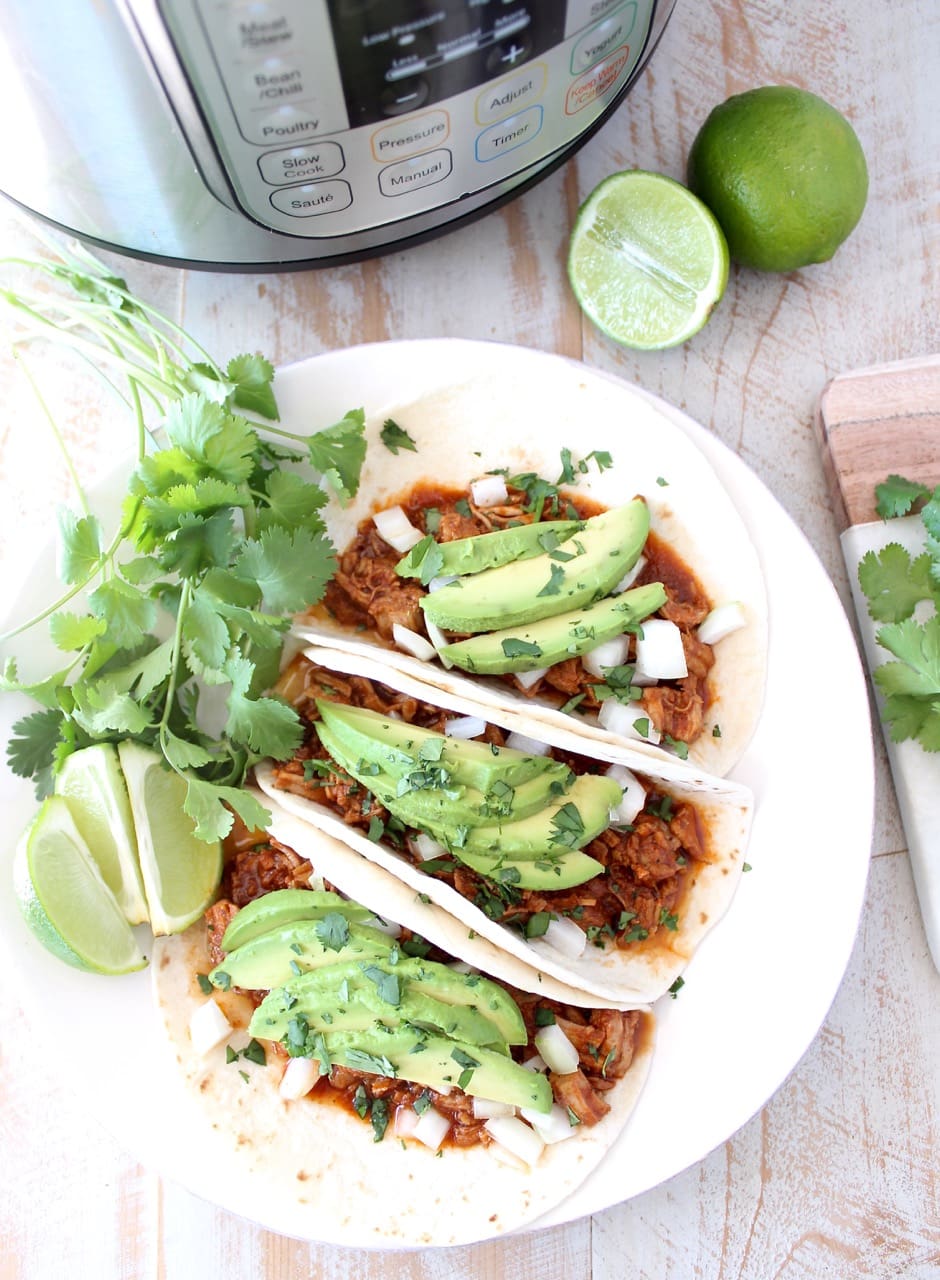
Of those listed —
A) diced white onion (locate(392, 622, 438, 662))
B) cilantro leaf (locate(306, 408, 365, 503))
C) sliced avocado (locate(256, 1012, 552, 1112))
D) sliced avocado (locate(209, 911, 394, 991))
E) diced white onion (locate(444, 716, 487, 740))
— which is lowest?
sliced avocado (locate(256, 1012, 552, 1112))

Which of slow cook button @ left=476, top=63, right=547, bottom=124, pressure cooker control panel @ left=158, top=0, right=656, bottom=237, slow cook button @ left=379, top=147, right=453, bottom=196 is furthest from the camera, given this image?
slow cook button @ left=379, top=147, right=453, bottom=196

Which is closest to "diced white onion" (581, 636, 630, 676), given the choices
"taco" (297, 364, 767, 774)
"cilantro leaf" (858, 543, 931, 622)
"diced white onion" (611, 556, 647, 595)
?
"taco" (297, 364, 767, 774)

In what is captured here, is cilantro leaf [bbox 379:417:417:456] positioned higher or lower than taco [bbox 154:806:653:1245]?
higher

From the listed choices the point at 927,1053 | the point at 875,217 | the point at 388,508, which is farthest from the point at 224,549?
the point at 927,1053

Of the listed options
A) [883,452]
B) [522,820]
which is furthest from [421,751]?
[883,452]

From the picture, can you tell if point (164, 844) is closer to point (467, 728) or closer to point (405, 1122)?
point (467, 728)

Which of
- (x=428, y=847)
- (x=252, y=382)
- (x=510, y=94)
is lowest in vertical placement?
(x=428, y=847)

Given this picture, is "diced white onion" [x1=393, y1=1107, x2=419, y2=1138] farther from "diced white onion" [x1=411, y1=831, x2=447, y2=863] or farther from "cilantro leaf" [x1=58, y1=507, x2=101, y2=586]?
"cilantro leaf" [x1=58, y1=507, x2=101, y2=586]
